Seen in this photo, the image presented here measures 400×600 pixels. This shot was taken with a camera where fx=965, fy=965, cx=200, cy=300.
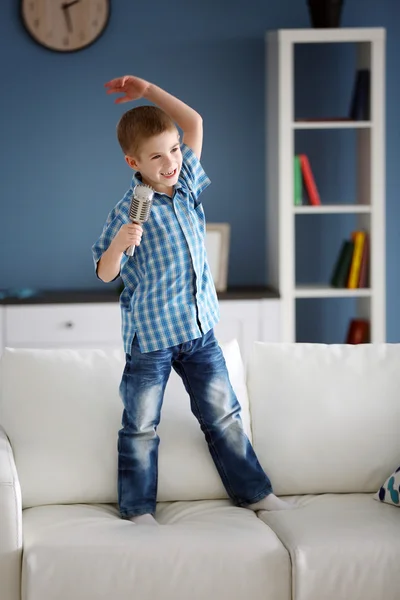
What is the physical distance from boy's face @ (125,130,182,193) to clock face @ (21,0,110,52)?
2177 mm

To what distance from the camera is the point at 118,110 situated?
14.7 ft

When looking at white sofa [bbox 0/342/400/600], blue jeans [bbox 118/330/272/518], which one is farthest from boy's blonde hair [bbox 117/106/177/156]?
white sofa [bbox 0/342/400/600]

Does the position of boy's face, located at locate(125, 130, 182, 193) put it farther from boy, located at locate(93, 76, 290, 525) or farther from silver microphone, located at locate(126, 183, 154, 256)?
silver microphone, located at locate(126, 183, 154, 256)

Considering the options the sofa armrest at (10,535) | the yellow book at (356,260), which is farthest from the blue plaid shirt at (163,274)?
the yellow book at (356,260)

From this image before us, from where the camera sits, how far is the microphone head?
7.27 ft

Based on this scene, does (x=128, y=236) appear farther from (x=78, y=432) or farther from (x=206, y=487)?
(x=206, y=487)

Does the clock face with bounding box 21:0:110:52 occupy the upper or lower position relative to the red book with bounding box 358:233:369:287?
upper

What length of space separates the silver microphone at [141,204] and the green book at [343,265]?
224cm

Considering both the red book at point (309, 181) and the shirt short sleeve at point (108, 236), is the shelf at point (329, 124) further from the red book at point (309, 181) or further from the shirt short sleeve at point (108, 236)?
the shirt short sleeve at point (108, 236)

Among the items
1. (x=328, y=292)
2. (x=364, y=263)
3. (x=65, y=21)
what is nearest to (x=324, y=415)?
(x=328, y=292)

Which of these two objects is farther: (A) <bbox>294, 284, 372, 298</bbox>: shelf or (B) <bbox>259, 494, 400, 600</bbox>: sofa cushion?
(A) <bbox>294, 284, 372, 298</bbox>: shelf

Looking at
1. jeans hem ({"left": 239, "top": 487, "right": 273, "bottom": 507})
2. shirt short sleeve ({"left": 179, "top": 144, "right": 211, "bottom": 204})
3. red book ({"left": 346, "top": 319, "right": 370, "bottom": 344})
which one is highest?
shirt short sleeve ({"left": 179, "top": 144, "right": 211, "bottom": 204})

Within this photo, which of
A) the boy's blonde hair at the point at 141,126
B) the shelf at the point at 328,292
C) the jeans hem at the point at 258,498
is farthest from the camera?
the shelf at the point at 328,292

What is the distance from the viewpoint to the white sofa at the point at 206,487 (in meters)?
2.12
